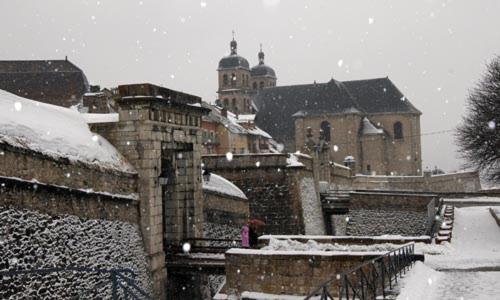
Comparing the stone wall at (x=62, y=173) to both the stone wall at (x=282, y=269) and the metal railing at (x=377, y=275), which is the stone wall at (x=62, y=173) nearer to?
the stone wall at (x=282, y=269)

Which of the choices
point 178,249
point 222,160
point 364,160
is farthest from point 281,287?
point 364,160

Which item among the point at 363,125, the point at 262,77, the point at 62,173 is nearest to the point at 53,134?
the point at 62,173

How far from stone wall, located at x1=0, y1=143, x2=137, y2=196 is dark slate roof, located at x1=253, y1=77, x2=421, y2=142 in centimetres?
5070

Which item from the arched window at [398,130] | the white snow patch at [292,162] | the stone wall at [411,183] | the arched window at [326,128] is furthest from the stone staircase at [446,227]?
the arched window at [398,130]

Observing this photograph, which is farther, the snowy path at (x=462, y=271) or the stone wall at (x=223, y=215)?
the stone wall at (x=223, y=215)

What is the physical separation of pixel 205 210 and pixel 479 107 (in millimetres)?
16574

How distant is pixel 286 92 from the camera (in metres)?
74.6

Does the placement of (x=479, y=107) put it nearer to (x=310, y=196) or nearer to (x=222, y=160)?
(x=310, y=196)

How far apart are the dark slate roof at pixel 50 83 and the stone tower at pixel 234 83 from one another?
29344 millimetres

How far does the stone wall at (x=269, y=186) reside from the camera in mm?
28875

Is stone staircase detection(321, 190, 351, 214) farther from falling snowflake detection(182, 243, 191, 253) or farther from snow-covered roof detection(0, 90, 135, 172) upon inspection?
snow-covered roof detection(0, 90, 135, 172)

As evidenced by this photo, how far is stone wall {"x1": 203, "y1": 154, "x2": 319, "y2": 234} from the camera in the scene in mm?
28875

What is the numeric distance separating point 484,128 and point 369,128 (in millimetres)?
34664

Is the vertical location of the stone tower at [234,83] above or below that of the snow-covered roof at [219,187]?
above
